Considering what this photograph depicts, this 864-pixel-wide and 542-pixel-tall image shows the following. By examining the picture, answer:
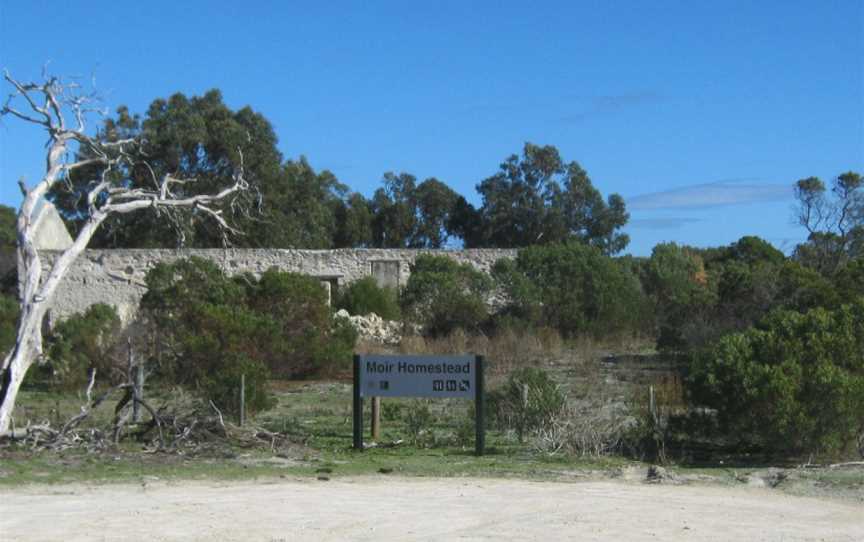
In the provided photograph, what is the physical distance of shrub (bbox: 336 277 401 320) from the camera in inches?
1342

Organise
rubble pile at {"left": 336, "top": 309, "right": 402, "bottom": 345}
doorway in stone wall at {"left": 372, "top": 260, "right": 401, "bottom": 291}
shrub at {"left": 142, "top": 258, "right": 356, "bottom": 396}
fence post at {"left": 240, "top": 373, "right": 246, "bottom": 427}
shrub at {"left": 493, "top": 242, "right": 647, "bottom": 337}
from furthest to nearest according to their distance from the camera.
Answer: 1. doorway in stone wall at {"left": 372, "top": 260, "right": 401, "bottom": 291}
2. shrub at {"left": 493, "top": 242, "right": 647, "bottom": 337}
3. rubble pile at {"left": 336, "top": 309, "right": 402, "bottom": 345}
4. shrub at {"left": 142, "top": 258, "right": 356, "bottom": 396}
5. fence post at {"left": 240, "top": 373, "right": 246, "bottom": 427}

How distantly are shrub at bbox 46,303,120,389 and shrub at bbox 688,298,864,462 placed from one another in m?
13.9

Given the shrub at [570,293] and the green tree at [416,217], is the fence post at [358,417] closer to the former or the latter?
the shrub at [570,293]

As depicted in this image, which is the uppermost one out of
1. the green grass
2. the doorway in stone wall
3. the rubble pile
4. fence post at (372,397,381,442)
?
the doorway in stone wall

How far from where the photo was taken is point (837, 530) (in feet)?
33.1

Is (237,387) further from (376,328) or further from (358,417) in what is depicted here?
(376,328)

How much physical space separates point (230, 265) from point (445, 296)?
658 centimetres

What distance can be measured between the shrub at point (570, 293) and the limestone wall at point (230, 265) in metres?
1.29

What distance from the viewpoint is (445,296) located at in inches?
1335

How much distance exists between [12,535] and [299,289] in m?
18.5

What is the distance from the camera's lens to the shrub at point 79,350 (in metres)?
24.4

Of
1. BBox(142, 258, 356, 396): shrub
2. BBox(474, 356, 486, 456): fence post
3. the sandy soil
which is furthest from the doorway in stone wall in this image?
the sandy soil

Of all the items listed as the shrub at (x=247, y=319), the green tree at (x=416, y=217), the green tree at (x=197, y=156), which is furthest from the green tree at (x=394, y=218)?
the shrub at (x=247, y=319)

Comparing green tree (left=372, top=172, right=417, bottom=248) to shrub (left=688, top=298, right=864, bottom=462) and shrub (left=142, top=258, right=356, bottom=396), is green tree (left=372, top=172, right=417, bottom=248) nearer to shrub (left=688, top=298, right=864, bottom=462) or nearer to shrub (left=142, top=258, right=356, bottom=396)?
shrub (left=142, top=258, right=356, bottom=396)
